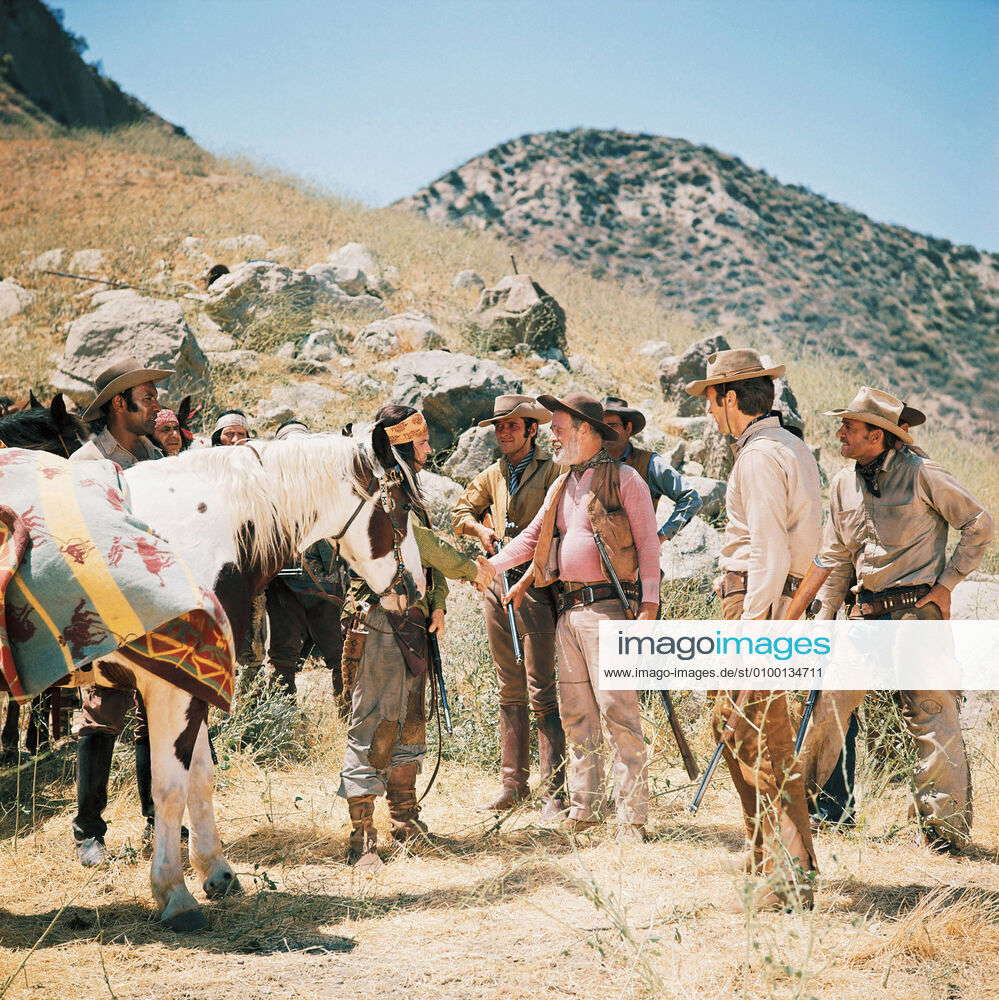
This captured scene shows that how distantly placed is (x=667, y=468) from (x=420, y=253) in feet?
45.5

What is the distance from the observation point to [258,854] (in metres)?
4.60

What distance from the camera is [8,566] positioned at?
3.10 m

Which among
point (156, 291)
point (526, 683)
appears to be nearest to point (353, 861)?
point (526, 683)

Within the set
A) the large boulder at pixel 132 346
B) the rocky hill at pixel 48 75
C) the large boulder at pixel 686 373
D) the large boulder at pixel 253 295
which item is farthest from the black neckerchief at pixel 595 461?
the rocky hill at pixel 48 75

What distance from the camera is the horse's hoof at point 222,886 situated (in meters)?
3.99

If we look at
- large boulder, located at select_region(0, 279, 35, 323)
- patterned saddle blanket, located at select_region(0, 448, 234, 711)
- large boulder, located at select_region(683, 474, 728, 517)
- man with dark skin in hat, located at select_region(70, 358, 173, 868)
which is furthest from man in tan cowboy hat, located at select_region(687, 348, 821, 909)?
large boulder, located at select_region(0, 279, 35, 323)

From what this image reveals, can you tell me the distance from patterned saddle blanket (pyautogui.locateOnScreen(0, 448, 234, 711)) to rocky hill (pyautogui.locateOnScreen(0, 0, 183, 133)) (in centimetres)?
3299

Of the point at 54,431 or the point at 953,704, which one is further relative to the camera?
the point at 54,431

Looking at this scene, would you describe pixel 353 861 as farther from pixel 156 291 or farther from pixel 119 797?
pixel 156 291

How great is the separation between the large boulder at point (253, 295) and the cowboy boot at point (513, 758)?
9513 mm

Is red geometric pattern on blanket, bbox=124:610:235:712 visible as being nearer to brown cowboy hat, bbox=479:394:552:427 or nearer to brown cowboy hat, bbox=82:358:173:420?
brown cowboy hat, bbox=82:358:173:420

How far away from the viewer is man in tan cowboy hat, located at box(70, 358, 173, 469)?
15.7 feet

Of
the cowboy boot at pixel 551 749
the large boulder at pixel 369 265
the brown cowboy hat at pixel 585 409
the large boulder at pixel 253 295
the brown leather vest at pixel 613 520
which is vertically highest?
the large boulder at pixel 369 265

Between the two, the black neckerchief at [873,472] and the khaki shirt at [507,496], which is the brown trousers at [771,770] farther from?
the khaki shirt at [507,496]
